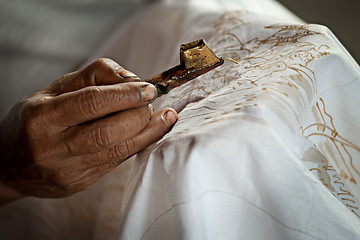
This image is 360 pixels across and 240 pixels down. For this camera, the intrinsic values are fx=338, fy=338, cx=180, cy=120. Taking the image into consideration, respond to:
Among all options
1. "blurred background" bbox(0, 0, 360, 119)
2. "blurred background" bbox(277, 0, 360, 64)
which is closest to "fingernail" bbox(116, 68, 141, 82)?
"blurred background" bbox(0, 0, 360, 119)

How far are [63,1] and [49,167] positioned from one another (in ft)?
1.86

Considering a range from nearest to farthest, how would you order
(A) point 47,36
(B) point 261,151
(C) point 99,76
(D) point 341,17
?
(B) point 261,151 < (C) point 99,76 < (A) point 47,36 < (D) point 341,17

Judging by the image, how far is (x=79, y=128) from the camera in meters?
0.44

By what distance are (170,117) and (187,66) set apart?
0.24 feet

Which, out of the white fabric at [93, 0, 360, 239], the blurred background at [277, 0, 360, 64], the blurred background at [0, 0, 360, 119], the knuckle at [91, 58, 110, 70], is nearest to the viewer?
the white fabric at [93, 0, 360, 239]

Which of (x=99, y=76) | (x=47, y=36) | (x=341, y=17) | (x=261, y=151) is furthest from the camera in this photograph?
(x=341, y=17)

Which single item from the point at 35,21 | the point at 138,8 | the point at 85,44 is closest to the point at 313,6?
the point at 138,8

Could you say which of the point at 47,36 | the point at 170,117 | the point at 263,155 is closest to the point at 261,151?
the point at 263,155

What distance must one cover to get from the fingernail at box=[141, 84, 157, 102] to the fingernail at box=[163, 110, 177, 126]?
45mm

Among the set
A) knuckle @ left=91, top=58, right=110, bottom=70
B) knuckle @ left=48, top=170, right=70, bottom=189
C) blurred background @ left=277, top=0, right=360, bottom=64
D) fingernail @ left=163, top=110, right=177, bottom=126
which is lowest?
blurred background @ left=277, top=0, right=360, bottom=64

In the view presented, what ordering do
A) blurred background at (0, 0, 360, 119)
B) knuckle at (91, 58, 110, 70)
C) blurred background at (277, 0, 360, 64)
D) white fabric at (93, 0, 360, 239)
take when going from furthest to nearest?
1. blurred background at (277, 0, 360, 64)
2. blurred background at (0, 0, 360, 119)
3. knuckle at (91, 58, 110, 70)
4. white fabric at (93, 0, 360, 239)

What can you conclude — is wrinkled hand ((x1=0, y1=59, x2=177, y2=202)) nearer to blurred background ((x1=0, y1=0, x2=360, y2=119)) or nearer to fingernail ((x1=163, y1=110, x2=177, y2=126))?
fingernail ((x1=163, y1=110, x2=177, y2=126))

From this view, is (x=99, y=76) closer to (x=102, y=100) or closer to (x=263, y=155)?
(x=102, y=100)

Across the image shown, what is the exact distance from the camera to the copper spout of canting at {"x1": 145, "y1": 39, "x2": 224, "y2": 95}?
45 centimetres
